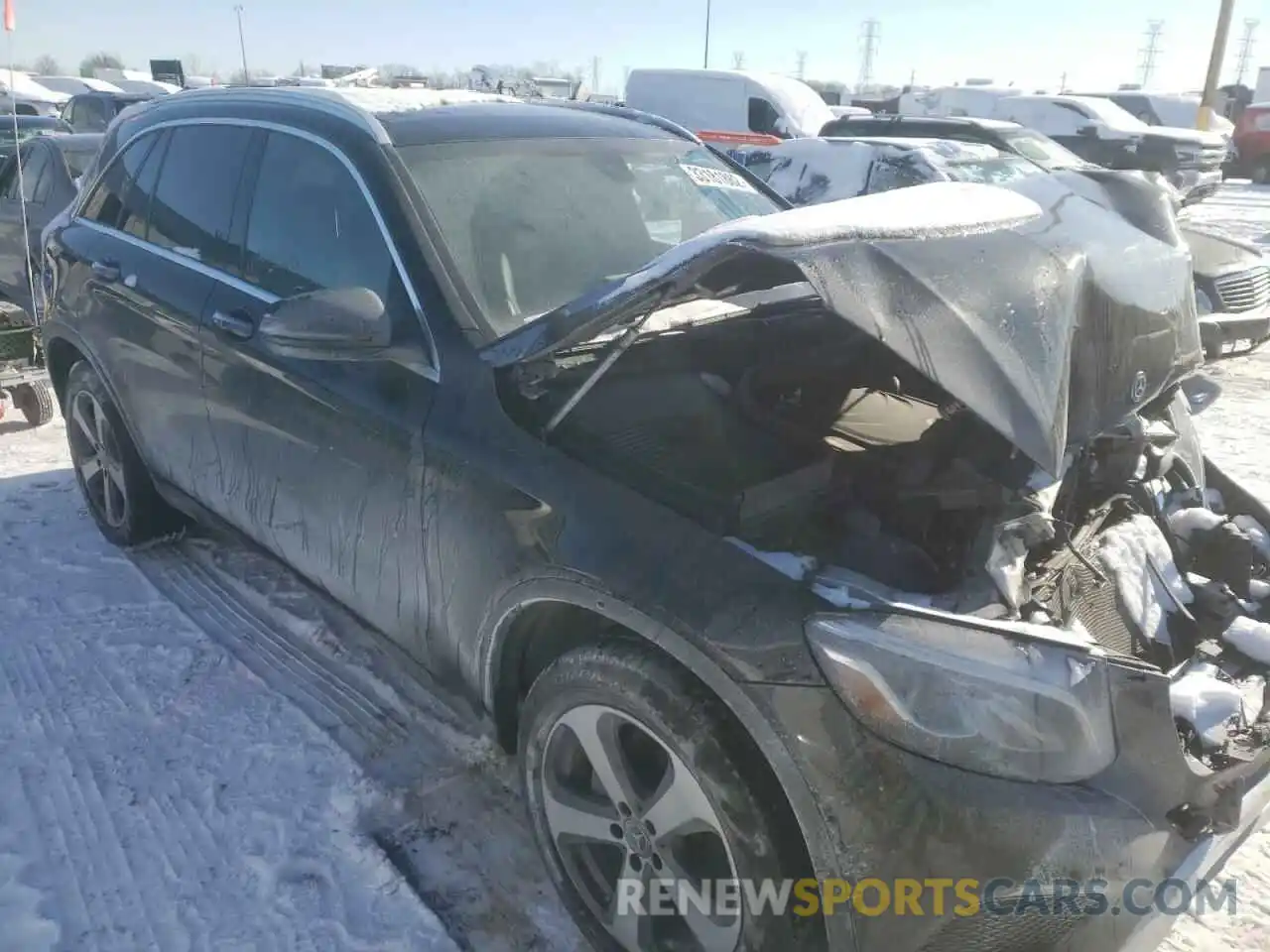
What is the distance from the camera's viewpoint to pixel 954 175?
29.4 ft

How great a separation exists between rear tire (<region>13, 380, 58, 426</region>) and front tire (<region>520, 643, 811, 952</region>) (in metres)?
5.15

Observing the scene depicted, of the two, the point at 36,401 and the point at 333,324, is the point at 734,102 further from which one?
the point at 333,324

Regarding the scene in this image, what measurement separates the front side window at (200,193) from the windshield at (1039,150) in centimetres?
942

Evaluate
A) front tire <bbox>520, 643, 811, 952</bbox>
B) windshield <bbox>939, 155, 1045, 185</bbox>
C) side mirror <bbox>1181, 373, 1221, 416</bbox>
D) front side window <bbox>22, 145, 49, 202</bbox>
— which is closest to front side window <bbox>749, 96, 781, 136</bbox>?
windshield <bbox>939, 155, 1045, 185</bbox>

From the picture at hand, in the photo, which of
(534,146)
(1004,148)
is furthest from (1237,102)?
(534,146)

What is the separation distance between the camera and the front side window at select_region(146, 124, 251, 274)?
333cm

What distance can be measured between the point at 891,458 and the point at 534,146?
153 centimetres

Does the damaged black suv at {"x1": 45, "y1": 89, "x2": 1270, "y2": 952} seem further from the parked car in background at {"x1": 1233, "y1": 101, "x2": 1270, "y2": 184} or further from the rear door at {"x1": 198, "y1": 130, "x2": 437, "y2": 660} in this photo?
the parked car in background at {"x1": 1233, "y1": 101, "x2": 1270, "y2": 184}

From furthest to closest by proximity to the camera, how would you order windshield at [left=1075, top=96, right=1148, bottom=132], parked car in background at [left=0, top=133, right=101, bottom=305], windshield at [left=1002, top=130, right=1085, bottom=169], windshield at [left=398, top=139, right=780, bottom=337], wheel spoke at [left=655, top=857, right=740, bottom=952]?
windshield at [left=1075, top=96, right=1148, bottom=132]
windshield at [left=1002, top=130, right=1085, bottom=169]
parked car in background at [left=0, top=133, right=101, bottom=305]
windshield at [left=398, top=139, right=780, bottom=337]
wheel spoke at [left=655, top=857, right=740, bottom=952]

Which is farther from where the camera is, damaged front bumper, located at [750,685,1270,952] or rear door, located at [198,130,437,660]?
rear door, located at [198,130,437,660]

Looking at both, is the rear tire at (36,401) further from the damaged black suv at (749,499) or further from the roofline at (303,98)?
the damaged black suv at (749,499)

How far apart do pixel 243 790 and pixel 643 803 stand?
4.50 feet

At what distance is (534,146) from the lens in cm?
308

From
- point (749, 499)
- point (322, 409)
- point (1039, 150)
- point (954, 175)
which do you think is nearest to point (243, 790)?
point (322, 409)
